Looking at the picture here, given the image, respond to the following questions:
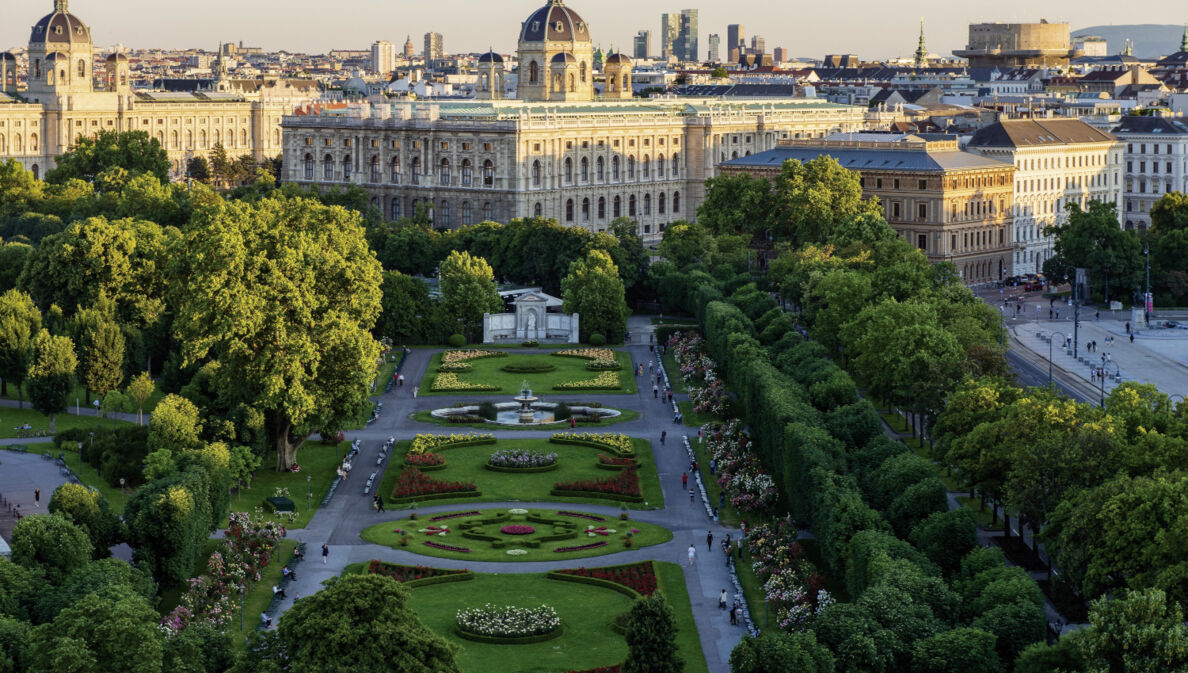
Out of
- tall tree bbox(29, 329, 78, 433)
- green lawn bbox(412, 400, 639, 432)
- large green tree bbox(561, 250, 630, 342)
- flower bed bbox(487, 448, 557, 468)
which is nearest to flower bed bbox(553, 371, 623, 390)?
green lawn bbox(412, 400, 639, 432)

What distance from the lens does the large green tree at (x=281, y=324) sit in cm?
9881

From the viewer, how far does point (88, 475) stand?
97.7 metres

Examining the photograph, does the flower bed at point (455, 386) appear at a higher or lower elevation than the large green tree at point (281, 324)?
lower

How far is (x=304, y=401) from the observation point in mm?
97938

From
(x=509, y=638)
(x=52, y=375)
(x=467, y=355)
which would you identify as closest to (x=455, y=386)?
(x=467, y=355)

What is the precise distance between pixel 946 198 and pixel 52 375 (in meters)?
87.2

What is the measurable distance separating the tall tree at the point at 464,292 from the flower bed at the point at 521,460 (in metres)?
42.3

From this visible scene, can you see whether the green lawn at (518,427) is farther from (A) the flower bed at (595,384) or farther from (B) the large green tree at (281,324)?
(B) the large green tree at (281,324)

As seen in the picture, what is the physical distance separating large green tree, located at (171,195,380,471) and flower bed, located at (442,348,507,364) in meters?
31.9

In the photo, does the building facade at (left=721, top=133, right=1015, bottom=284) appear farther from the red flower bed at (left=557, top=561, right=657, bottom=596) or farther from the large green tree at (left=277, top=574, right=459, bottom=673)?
the large green tree at (left=277, top=574, right=459, bottom=673)

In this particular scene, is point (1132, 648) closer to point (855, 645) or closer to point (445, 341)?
point (855, 645)

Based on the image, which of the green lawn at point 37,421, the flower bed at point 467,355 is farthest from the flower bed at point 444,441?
the flower bed at point 467,355

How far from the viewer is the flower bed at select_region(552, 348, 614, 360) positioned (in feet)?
451

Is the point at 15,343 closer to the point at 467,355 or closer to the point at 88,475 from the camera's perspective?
the point at 88,475
